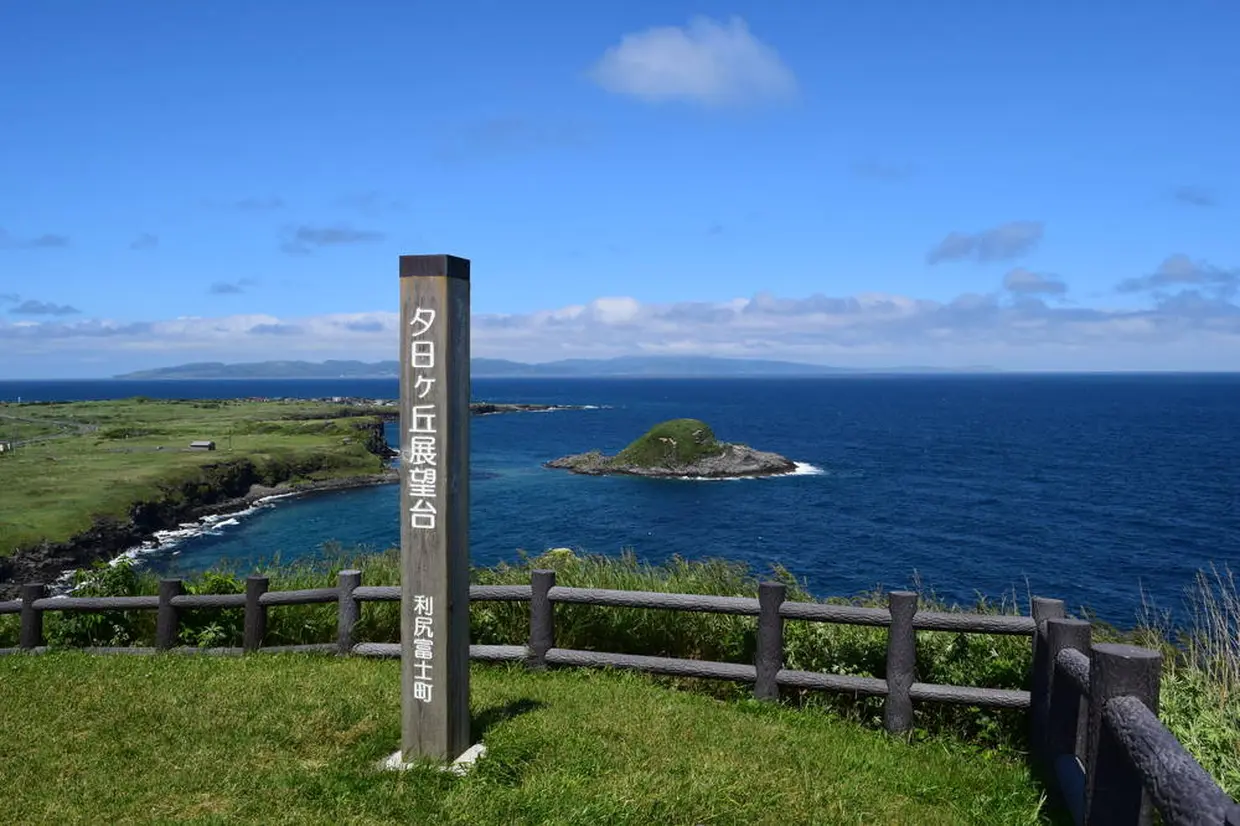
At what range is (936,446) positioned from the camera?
9312 centimetres

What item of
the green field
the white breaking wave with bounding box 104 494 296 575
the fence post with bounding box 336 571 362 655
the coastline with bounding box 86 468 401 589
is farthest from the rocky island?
the fence post with bounding box 336 571 362 655

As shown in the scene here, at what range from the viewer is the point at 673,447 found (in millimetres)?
71188

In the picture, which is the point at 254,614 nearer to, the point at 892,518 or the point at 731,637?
the point at 731,637

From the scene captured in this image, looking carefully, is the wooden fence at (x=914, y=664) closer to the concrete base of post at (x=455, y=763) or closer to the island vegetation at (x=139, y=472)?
the concrete base of post at (x=455, y=763)

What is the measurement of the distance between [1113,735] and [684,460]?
6553 centimetres

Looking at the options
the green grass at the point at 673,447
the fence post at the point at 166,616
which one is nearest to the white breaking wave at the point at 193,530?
the green grass at the point at 673,447

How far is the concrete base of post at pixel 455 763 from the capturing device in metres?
6.59

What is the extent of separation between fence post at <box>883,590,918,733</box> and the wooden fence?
0.03ft

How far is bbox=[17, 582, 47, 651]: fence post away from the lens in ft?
35.9

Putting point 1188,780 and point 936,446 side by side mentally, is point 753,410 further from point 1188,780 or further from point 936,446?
point 1188,780

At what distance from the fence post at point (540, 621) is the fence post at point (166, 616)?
4349 mm

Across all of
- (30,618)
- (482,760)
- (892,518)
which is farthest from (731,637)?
(892,518)

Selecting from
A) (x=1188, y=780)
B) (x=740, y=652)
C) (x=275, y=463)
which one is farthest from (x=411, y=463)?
(x=275, y=463)

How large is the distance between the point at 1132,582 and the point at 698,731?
Answer: 3600 centimetres
